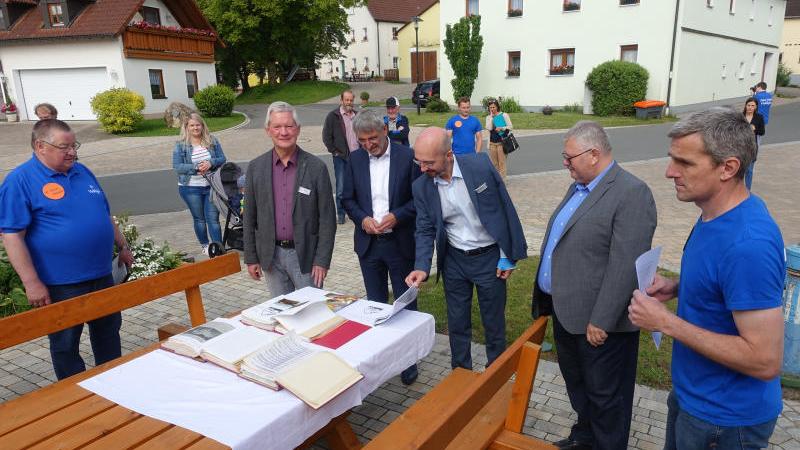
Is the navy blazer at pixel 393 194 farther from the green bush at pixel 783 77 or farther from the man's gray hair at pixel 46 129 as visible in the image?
the green bush at pixel 783 77

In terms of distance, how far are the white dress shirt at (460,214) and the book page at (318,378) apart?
54.8 inches

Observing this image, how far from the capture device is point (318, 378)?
253 centimetres

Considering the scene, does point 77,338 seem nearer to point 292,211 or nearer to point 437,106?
point 292,211

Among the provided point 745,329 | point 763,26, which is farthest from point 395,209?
point 763,26

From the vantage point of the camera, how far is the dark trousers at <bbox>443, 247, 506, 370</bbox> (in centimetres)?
373

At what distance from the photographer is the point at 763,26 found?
31797 millimetres

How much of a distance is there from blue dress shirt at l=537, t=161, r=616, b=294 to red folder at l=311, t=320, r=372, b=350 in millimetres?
1039

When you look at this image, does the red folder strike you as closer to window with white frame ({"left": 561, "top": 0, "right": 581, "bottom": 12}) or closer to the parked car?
window with white frame ({"left": 561, "top": 0, "right": 581, "bottom": 12})

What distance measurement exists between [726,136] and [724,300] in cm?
56

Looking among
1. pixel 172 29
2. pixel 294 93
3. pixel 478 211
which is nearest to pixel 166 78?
pixel 172 29

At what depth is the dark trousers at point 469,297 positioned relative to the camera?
12.2 ft

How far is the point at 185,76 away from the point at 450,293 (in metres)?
31.1

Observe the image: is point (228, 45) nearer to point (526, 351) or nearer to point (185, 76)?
point (185, 76)

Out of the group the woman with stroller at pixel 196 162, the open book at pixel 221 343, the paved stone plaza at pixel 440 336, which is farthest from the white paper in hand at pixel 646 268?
the woman with stroller at pixel 196 162
